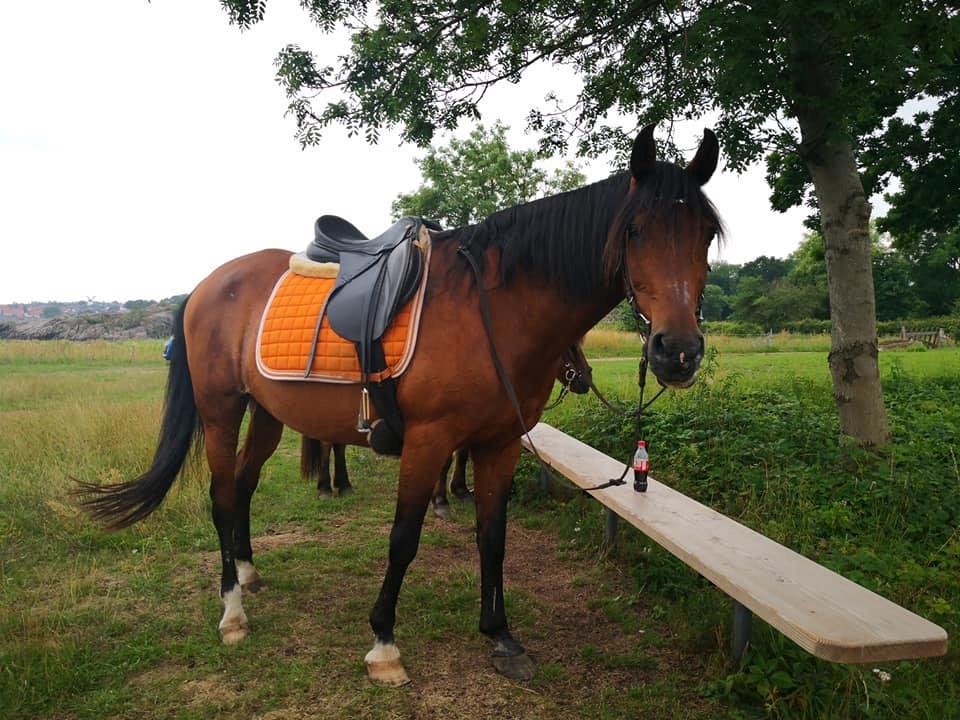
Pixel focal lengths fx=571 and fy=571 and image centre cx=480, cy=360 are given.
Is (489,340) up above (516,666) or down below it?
above

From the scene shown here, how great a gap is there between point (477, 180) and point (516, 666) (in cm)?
2315

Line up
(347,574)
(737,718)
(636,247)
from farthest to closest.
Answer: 1. (347,574)
2. (737,718)
3. (636,247)

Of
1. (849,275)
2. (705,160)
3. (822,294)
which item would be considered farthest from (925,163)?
(822,294)

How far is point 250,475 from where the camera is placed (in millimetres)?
3607

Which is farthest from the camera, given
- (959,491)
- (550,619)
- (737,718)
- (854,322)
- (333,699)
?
(854,322)

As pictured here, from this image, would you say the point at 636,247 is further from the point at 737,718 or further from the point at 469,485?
the point at 469,485

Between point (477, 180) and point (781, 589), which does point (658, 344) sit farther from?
point (477, 180)

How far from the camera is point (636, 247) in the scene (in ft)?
6.46

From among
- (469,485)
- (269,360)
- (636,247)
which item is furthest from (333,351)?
(469,485)

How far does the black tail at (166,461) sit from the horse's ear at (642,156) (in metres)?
2.78

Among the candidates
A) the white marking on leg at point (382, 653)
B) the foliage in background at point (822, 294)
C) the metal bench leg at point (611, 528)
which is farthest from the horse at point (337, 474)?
the foliage in background at point (822, 294)

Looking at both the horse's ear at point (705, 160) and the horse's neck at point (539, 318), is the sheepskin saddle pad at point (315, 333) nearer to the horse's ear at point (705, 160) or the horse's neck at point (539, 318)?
the horse's neck at point (539, 318)

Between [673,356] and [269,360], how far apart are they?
1990 mm

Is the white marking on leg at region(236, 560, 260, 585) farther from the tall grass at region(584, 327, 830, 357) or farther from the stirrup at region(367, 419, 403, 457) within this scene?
the tall grass at region(584, 327, 830, 357)
